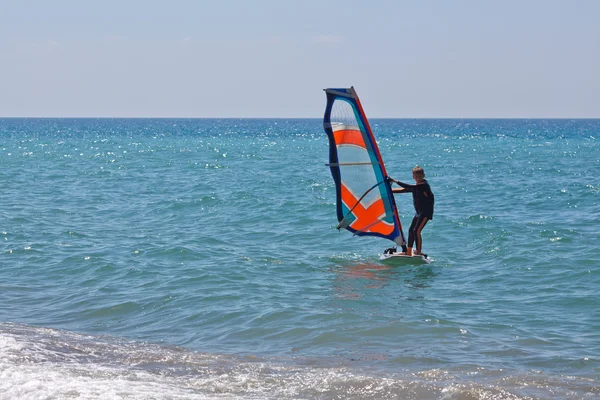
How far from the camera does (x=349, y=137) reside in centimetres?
1310

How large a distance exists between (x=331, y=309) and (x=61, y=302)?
3.88 meters

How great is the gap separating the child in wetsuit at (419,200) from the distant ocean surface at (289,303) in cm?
57

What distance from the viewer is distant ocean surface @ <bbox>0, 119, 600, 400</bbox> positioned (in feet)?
25.7

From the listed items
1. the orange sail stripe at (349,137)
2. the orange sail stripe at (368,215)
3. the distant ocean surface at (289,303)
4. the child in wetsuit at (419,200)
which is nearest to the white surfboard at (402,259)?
the child in wetsuit at (419,200)

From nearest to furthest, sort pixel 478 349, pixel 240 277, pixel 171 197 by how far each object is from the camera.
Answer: pixel 478 349
pixel 240 277
pixel 171 197

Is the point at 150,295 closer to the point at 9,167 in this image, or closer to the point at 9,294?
the point at 9,294

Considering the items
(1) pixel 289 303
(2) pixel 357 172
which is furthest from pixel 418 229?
(1) pixel 289 303

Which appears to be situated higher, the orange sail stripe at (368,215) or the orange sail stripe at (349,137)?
the orange sail stripe at (349,137)

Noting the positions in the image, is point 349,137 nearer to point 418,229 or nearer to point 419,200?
point 419,200

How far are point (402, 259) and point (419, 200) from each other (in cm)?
111

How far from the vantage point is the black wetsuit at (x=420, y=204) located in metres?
13.2

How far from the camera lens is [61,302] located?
37.5 ft

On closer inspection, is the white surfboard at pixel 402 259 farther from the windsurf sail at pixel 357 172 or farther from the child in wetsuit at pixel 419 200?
the windsurf sail at pixel 357 172

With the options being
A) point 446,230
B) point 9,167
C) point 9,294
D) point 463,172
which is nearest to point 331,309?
point 9,294
